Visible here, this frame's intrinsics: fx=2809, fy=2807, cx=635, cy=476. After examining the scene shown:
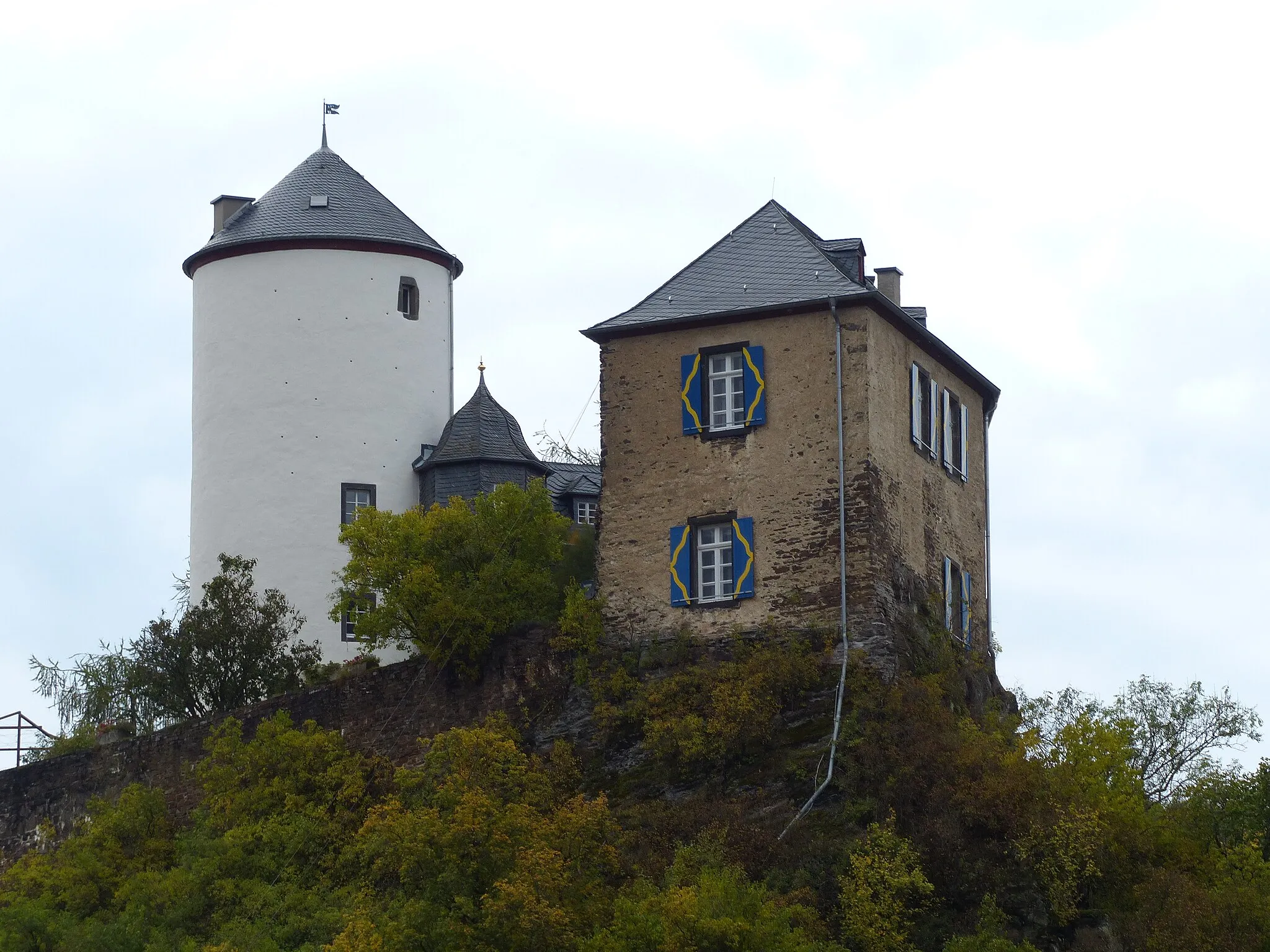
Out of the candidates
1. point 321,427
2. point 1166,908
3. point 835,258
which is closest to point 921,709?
point 1166,908

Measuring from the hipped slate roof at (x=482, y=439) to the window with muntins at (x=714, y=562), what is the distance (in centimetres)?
856

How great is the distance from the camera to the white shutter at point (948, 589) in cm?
4340

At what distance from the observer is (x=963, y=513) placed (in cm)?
4516

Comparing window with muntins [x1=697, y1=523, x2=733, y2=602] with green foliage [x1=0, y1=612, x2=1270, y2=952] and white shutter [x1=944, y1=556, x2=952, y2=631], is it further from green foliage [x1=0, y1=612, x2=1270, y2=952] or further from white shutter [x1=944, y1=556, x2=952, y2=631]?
white shutter [x1=944, y1=556, x2=952, y2=631]

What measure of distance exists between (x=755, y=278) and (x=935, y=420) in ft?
12.2

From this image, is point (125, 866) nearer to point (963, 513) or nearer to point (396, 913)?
point (396, 913)

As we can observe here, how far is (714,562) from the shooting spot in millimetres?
41531

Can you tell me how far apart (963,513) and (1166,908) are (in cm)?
1000

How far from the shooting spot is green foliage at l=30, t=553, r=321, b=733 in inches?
1822

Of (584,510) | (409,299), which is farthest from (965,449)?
(409,299)

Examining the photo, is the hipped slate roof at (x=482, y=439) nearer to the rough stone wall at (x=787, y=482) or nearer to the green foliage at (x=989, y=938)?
the rough stone wall at (x=787, y=482)

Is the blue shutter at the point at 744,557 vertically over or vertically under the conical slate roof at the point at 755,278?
under

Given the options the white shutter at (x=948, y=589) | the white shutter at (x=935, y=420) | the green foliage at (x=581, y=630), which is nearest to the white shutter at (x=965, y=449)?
the white shutter at (x=935, y=420)

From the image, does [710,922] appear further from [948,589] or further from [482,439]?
[482,439]
